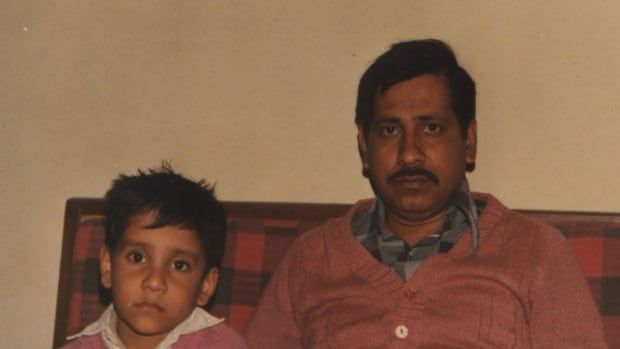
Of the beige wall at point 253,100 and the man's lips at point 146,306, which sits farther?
the beige wall at point 253,100

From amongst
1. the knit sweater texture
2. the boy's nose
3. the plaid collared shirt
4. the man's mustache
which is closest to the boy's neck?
the boy's nose

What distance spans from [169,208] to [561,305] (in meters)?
0.73

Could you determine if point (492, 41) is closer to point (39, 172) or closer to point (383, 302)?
point (383, 302)

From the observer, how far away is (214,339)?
1646 millimetres

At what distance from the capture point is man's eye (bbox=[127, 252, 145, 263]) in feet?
5.28

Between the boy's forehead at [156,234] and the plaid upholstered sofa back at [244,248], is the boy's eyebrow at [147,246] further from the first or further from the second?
the plaid upholstered sofa back at [244,248]

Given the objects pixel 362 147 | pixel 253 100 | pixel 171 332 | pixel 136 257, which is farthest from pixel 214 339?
pixel 253 100

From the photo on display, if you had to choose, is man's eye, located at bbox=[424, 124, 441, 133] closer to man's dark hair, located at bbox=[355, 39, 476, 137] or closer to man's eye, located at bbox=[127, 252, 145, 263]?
→ man's dark hair, located at bbox=[355, 39, 476, 137]

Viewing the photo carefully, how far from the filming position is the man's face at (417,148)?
1.59m

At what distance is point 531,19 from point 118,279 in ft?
3.20

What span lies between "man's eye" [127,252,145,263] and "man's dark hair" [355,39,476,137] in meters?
0.50

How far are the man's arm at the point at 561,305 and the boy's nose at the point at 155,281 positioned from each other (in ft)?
2.16

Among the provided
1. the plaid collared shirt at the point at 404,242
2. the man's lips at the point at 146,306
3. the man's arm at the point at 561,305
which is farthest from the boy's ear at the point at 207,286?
the man's arm at the point at 561,305

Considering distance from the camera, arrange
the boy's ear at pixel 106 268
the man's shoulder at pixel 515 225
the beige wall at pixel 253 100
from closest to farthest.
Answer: the man's shoulder at pixel 515 225, the boy's ear at pixel 106 268, the beige wall at pixel 253 100
